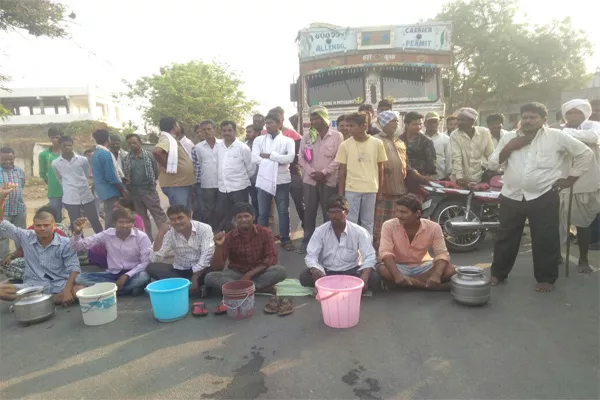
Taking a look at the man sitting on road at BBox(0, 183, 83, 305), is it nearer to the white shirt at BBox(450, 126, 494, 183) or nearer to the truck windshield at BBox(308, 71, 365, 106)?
the white shirt at BBox(450, 126, 494, 183)

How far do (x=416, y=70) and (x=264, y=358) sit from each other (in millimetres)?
7034

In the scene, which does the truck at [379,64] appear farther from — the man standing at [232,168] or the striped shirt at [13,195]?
the striped shirt at [13,195]

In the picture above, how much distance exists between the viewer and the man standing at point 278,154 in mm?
5363

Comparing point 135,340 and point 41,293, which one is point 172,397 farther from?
point 41,293

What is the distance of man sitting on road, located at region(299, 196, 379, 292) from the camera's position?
152 inches

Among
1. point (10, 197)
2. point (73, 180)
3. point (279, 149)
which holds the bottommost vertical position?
point (10, 197)

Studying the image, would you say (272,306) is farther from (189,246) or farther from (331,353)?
(189,246)

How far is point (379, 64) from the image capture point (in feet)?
26.0

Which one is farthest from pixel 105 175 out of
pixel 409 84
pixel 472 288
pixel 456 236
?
pixel 409 84

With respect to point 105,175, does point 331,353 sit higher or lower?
lower

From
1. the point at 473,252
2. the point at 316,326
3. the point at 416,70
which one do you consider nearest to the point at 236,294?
the point at 316,326

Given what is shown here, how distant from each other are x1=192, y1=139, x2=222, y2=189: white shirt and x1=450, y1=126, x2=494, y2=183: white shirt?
10.7 ft

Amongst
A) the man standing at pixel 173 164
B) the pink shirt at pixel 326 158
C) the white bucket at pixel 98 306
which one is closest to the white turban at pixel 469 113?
the pink shirt at pixel 326 158

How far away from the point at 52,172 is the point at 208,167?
2.62 metres
